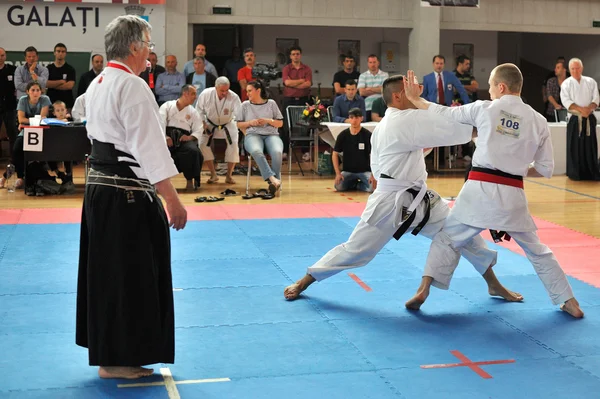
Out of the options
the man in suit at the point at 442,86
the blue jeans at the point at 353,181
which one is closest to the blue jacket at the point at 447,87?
the man in suit at the point at 442,86

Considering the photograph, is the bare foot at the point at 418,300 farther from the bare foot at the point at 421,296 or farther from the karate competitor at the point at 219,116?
the karate competitor at the point at 219,116

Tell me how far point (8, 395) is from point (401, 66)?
14159mm

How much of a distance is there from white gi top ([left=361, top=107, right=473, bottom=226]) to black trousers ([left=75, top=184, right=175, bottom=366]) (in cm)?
171

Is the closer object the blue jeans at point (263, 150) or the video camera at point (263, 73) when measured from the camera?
the blue jeans at point (263, 150)

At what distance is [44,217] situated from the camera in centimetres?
845

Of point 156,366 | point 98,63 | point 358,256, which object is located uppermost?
point 98,63

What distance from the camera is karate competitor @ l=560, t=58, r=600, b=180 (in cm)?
1153

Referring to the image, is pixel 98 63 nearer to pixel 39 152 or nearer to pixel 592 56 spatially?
pixel 39 152

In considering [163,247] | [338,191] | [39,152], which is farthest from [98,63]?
[163,247]

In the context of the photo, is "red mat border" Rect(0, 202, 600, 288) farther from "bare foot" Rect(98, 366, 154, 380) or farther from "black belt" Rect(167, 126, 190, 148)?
"bare foot" Rect(98, 366, 154, 380)

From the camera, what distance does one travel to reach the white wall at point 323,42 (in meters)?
16.5

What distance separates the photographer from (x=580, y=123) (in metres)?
11.9

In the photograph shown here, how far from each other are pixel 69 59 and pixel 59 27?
21.8 inches

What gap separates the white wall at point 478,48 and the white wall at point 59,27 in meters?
6.22
